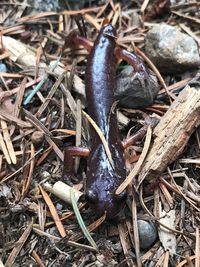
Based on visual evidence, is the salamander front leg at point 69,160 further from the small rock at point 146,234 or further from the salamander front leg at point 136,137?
the small rock at point 146,234

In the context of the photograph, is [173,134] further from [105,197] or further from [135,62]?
[135,62]

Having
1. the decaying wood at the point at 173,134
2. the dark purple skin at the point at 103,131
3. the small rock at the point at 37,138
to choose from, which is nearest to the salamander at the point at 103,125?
the dark purple skin at the point at 103,131

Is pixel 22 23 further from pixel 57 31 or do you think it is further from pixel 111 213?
pixel 111 213

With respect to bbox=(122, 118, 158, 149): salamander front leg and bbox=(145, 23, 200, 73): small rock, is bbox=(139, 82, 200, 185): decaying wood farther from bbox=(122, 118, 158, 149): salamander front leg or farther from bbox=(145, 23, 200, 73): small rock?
bbox=(145, 23, 200, 73): small rock

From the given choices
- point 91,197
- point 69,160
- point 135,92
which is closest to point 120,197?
point 91,197

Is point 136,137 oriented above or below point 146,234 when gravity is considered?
above

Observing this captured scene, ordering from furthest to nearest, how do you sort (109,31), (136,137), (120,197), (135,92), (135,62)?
1. (109,31)
2. (135,62)
3. (135,92)
4. (136,137)
5. (120,197)
